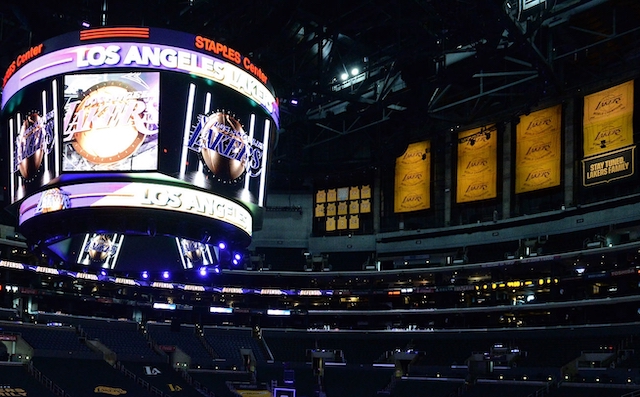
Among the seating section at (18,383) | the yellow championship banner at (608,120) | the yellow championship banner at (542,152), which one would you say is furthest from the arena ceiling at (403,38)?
the seating section at (18,383)

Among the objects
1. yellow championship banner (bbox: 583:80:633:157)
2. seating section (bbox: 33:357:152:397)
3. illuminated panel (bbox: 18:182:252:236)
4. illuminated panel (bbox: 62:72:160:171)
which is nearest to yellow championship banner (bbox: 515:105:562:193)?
yellow championship banner (bbox: 583:80:633:157)

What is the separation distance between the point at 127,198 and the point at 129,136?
153cm

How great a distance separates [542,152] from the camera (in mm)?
48750

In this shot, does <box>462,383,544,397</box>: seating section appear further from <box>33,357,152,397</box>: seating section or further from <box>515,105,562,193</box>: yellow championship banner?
<box>33,357,152,397</box>: seating section

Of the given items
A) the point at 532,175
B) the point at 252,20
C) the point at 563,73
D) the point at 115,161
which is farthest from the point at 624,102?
the point at 115,161

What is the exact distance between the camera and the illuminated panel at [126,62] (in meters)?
18.9

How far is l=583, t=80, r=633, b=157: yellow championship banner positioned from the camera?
43.8 m

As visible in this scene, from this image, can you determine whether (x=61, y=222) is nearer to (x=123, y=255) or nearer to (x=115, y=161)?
(x=115, y=161)

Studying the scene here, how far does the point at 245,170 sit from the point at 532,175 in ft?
107

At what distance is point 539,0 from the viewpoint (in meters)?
40.2

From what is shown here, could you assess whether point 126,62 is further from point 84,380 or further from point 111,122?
point 84,380

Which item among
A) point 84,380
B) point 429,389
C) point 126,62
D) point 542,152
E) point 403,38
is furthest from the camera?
point 542,152

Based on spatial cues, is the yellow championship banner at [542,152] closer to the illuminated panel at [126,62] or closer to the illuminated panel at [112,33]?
the illuminated panel at [126,62]

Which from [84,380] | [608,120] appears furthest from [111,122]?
[608,120]
